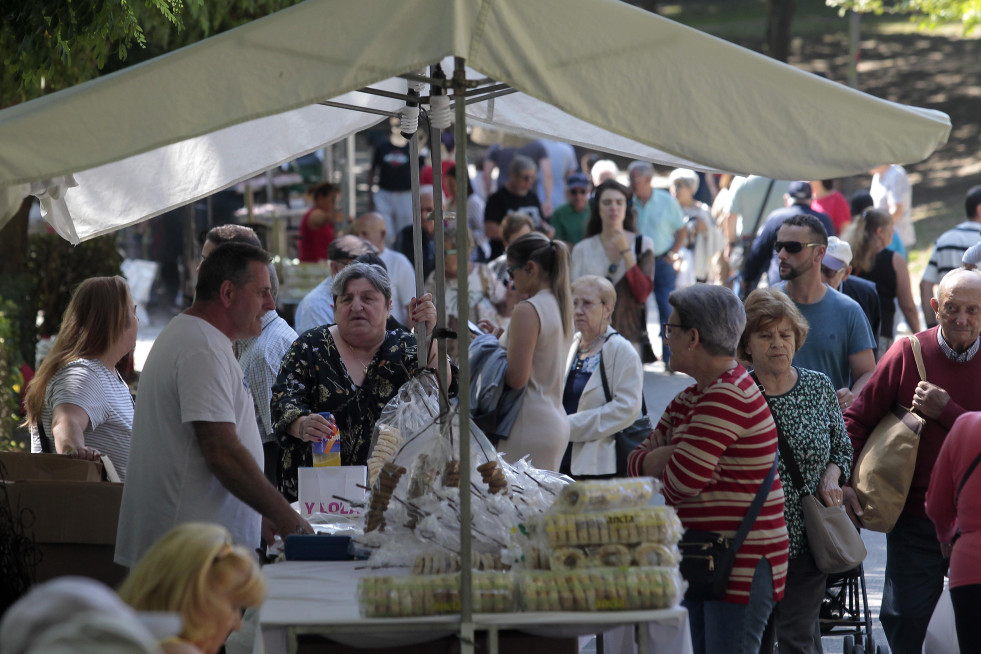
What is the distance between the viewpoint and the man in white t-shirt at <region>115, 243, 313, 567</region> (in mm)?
4125

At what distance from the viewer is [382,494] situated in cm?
405

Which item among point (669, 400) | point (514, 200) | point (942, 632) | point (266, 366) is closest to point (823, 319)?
point (942, 632)

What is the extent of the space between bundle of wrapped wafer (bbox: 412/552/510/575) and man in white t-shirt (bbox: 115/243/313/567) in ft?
2.31

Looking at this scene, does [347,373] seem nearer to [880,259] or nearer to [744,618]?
[744,618]

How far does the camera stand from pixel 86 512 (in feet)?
15.8

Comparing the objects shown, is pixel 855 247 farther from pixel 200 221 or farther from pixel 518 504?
pixel 200 221

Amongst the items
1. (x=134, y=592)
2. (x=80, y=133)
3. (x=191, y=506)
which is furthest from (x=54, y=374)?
(x=134, y=592)

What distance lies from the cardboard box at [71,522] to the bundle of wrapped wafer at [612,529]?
2086 millimetres

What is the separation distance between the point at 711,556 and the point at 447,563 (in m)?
1.03

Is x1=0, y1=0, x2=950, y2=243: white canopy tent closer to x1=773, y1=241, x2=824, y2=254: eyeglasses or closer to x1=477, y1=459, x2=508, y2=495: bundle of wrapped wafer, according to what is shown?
x1=477, y1=459, x2=508, y2=495: bundle of wrapped wafer

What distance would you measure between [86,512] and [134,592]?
7.56 feet

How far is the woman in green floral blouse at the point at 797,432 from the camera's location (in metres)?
4.87

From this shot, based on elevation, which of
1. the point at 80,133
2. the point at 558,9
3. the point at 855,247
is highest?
the point at 855,247

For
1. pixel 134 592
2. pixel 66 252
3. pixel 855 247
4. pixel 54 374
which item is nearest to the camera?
pixel 134 592
